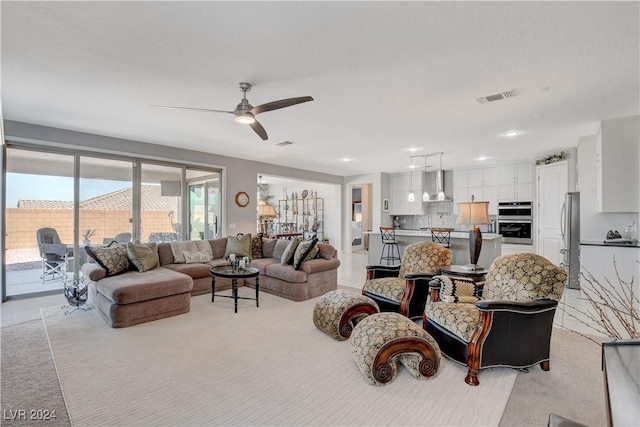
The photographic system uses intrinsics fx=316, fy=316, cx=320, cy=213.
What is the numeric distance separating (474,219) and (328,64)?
2.37 metres

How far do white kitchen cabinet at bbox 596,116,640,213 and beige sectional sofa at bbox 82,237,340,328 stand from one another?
4.06 meters

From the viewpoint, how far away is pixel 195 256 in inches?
213

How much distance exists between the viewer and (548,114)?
412 cm

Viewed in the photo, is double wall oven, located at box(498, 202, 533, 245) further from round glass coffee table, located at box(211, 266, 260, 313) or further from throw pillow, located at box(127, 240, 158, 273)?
throw pillow, located at box(127, 240, 158, 273)

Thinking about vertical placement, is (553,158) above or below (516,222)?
Answer: above

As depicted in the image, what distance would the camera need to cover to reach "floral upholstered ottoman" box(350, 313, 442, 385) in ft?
7.72

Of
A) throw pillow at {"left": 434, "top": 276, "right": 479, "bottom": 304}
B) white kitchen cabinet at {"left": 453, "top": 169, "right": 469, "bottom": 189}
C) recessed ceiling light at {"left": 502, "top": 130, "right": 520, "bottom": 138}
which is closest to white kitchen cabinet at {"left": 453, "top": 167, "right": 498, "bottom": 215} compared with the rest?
white kitchen cabinet at {"left": 453, "top": 169, "right": 469, "bottom": 189}

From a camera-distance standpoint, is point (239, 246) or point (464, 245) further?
point (239, 246)

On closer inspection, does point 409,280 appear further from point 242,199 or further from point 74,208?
point 74,208

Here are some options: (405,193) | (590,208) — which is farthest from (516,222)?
(405,193)

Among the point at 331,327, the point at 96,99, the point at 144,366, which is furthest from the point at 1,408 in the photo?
the point at 96,99

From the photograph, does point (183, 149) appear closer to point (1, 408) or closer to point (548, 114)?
point (1, 408)

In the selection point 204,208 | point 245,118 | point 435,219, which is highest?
point 245,118

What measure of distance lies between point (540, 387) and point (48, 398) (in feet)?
11.6
